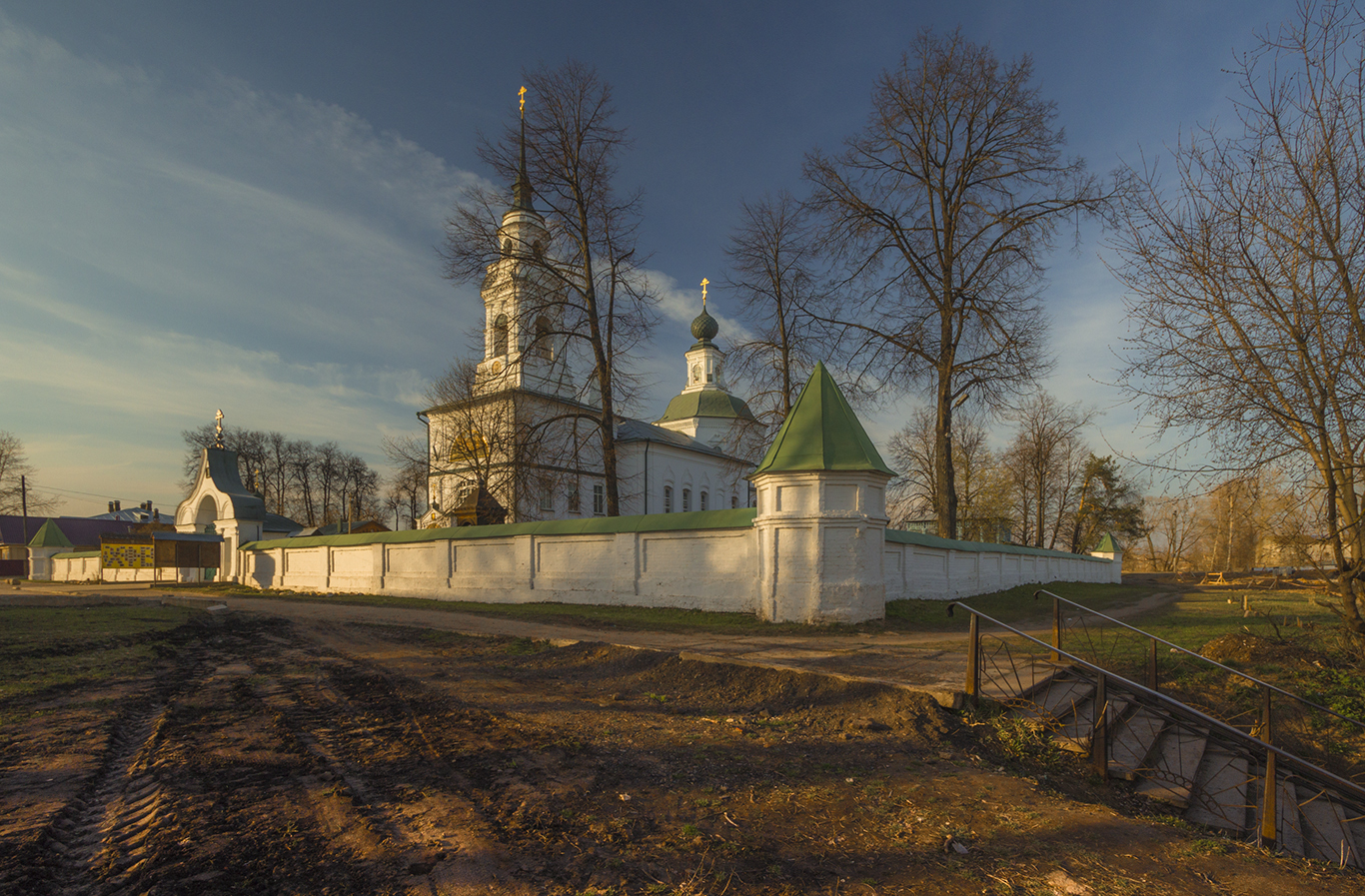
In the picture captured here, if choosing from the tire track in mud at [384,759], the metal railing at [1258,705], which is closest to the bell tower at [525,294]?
the tire track in mud at [384,759]

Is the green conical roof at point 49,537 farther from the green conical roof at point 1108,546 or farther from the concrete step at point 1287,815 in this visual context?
the green conical roof at point 1108,546

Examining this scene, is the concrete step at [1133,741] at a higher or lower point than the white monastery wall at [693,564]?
lower

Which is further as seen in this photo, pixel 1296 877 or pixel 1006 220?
pixel 1006 220

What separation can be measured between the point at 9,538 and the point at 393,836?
248 feet

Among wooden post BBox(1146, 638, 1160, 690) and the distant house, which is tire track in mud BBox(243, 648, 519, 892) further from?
the distant house

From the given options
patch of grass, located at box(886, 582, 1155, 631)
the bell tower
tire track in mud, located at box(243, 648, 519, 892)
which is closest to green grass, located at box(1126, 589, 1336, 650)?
patch of grass, located at box(886, 582, 1155, 631)

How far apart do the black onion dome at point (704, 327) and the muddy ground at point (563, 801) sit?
40.8m

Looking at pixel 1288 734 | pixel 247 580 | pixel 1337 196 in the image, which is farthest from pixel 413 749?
pixel 247 580

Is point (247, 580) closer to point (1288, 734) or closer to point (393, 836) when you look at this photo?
point (393, 836)

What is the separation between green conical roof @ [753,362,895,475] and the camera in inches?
488

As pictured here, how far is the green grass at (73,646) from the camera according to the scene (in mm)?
7078

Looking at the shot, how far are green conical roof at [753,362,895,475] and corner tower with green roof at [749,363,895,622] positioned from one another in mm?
20

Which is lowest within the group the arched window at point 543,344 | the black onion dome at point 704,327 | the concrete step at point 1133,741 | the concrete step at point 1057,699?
the concrete step at point 1133,741

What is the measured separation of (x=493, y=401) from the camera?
90.2 ft
